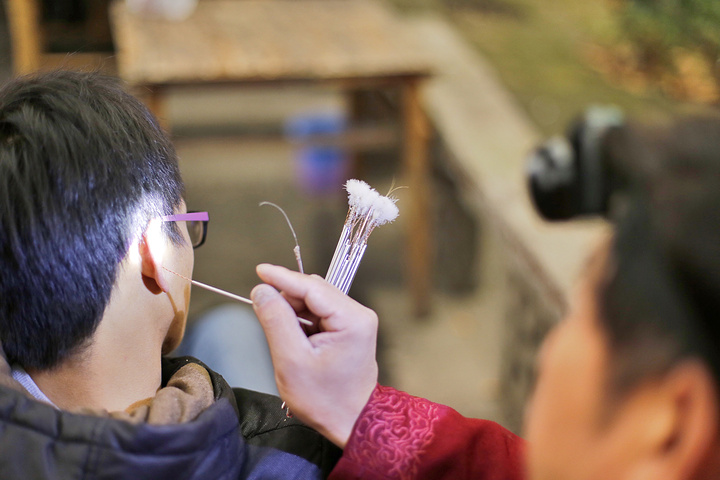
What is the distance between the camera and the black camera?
0.86 metres

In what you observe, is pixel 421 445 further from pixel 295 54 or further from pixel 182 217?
pixel 295 54

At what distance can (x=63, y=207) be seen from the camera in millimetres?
668

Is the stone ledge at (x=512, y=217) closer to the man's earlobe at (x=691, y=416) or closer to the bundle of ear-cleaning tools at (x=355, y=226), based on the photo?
the bundle of ear-cleaning tools at (x=355, y=226)

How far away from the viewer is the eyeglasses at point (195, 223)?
772 millimetres

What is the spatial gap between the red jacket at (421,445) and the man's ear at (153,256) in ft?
0.83

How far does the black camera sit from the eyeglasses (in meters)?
0.44

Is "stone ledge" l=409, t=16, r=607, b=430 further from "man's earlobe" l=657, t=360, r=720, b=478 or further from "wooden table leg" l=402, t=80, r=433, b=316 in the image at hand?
"man's earlobe" l=657, t=360, r=720, b=478

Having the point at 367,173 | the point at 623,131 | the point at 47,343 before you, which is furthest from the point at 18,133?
the point at 367,173

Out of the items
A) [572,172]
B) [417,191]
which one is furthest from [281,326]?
[417,191]

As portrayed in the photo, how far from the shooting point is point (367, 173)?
3.64 metres

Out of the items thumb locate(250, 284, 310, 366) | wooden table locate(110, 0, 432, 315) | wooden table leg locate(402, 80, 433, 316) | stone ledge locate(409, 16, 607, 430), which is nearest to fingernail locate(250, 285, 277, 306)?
thumb locate(250, 284, 310, 366)

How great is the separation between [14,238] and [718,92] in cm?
252

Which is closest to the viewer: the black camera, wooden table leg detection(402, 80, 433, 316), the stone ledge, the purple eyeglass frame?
the purple eyeglass frame

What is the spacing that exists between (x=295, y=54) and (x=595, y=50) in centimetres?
226
